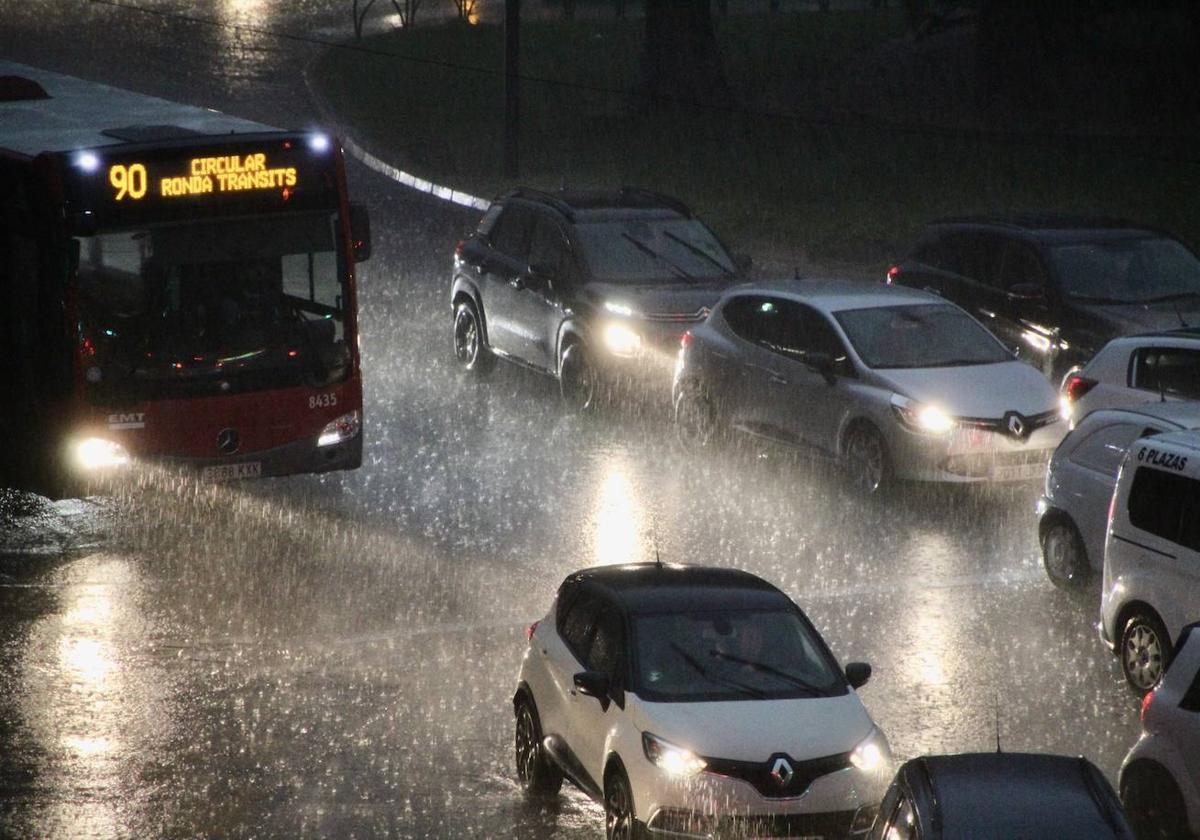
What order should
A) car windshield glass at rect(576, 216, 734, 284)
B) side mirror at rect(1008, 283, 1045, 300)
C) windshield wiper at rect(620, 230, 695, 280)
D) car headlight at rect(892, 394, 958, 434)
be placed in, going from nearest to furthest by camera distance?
car headlight at rect(892, 394, 958, 434) → side mirror at rect(1008, 283, 1045, 300) → car windshield glass at rect(576, 216, 734, 284) → windshield wiper at rect(620, 230, 695, 280)

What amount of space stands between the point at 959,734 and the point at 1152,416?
9.57 feet

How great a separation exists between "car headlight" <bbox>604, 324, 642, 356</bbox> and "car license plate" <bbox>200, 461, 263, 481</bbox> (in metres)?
5.05

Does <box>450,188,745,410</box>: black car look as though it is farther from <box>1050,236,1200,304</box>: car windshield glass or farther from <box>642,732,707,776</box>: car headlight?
<box>642,732,707,776</box>: car headlight

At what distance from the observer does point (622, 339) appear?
20578 mm

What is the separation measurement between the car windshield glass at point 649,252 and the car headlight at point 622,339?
738mm

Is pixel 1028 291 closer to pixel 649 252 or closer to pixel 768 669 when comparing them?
pixel 649 252

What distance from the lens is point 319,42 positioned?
52656 mm

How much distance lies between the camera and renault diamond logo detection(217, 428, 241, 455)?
16.3 meters

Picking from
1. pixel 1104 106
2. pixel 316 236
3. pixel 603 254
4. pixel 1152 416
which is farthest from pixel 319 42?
pixel 1152 416

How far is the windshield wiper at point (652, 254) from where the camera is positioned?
21.5 meters

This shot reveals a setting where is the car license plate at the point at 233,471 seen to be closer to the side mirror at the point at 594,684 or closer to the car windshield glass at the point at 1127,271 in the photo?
the side mirror at the point at 594,684

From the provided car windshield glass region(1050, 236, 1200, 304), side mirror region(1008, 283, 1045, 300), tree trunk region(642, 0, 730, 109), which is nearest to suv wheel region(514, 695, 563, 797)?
side mirror region(1008, 283, 1045, 300)

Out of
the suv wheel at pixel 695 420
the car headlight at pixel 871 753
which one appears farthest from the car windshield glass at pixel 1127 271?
the car headlight at pixel 871 753

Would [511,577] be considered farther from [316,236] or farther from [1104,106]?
[1104,106]
